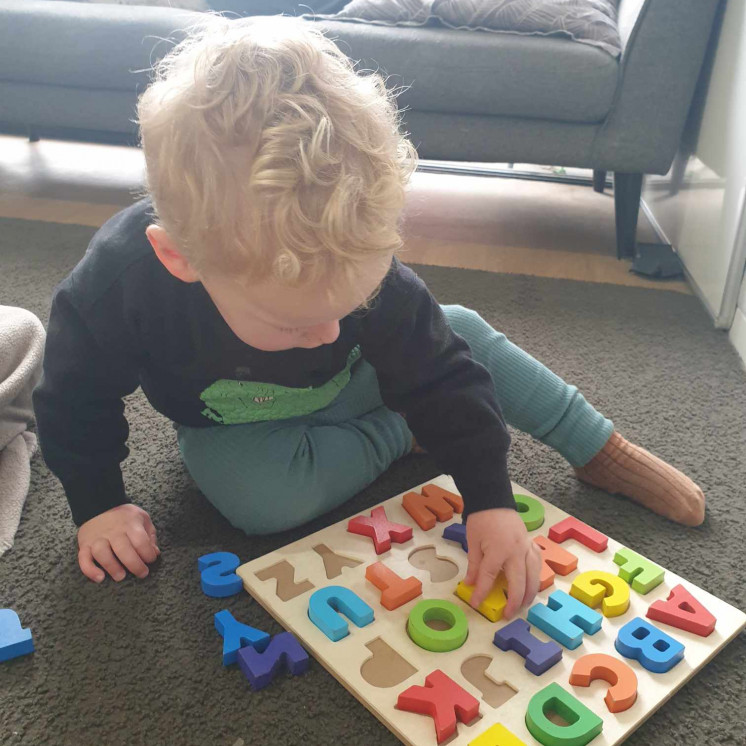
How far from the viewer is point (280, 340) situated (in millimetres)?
589

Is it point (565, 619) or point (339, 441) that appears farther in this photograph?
point (339, 441)

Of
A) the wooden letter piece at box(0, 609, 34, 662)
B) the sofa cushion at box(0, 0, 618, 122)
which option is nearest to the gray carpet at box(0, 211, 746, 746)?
the wooden letter piece at box(0, 609, 34, 662)

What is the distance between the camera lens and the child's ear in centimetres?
57

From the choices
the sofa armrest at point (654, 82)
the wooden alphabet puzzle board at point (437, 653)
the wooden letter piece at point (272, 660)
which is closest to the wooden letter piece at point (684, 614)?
the wooden alphabet puzzle board at point (437, 653)

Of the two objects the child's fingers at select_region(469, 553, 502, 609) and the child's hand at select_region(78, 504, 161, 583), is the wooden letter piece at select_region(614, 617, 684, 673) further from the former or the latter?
the child's hand at select_region(78, 504, 161, 583)

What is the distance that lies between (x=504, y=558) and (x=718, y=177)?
1008 millimetres

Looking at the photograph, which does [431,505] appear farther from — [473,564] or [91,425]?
[91,425]

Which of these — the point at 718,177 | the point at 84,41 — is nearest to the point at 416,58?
the point at 718,177

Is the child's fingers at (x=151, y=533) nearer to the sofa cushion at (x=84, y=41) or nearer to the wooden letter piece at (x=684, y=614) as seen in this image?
the wooden letter piece at (x=684, y=614)

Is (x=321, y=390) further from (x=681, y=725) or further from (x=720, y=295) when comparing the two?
(x=720, y=295)

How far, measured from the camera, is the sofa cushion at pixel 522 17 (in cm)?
154

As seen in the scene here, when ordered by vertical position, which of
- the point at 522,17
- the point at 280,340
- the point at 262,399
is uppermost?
the point at 522,17

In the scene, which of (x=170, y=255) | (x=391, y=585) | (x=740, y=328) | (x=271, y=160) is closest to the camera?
(x=271, y=160)

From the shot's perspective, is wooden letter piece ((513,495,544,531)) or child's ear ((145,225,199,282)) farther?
wooden letter piece ((513,495,544,531))
